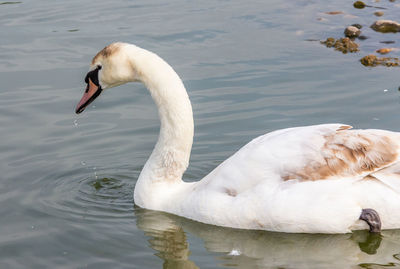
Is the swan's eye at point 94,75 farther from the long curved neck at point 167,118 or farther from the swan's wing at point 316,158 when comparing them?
the swan's wing at point 316,158

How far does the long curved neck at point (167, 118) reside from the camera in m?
7.21

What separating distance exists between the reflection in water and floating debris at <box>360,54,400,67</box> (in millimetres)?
5182

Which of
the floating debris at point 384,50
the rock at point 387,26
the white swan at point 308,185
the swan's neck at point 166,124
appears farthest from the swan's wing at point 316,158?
the rock at point 387,26

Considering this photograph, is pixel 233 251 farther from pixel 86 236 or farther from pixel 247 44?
pixel 247 44

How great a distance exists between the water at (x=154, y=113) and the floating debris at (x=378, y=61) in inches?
9.2

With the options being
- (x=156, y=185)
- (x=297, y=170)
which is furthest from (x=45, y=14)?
(x=297, y=170)

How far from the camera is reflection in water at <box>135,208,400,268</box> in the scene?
20.7 feet

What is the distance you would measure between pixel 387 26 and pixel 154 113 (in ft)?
16.5

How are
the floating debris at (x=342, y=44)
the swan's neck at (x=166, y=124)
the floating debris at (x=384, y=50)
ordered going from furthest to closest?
1. the floating debris at (x=342, y=44)
2. the floating debris at (x=384, y=50)
3. the swan's neck at (x=166, y=124)

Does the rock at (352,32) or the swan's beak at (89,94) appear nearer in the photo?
the swan's beak at (89,94)

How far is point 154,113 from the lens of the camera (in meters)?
→ 9.91

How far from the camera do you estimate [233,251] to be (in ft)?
21.4

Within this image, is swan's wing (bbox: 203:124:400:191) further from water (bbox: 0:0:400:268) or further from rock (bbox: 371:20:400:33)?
rock (bbox: 371:20:400:33)

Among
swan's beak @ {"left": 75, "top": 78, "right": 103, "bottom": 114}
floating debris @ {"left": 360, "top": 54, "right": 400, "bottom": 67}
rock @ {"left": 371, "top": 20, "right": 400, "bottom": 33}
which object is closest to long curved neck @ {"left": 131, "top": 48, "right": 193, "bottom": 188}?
swan's beak @ {"left": 75, "top": 78, "right": 103, "bottom": 114}
